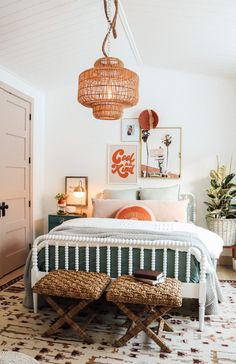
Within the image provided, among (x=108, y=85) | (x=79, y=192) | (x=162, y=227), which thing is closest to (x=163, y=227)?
(x=162, y=227)

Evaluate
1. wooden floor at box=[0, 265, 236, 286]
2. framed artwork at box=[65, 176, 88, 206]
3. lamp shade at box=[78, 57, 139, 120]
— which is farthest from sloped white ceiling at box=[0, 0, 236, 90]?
wooden floor at box=[0, 265, 236, 286]

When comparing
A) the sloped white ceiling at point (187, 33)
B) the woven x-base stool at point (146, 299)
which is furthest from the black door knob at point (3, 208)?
the sloped white ceiling at point (187, 33)

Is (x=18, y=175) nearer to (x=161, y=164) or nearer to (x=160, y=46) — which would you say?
(x=161, y=164)

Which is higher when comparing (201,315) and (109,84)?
(109,84)

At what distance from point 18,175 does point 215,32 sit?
9.72 feet

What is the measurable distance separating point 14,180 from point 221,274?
9.70ft

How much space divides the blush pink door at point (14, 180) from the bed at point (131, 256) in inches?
51.3

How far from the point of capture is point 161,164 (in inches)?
199

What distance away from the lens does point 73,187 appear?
528 centimetres

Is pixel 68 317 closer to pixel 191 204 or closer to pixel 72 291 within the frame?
pixel 72 291

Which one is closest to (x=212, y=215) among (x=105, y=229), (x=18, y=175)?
(x=105, y=229)

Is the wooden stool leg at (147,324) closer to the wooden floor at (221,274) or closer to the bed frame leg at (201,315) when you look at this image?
the bed frame leg at (201,315)

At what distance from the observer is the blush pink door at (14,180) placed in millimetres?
4156

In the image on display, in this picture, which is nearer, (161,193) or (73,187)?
(161,193)
